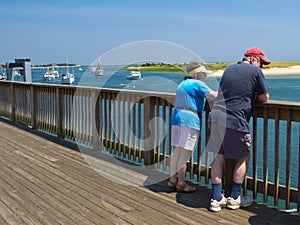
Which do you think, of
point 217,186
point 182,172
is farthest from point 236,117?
point 182,172

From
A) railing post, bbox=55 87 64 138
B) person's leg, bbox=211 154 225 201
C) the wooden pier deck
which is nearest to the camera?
the wooden pier deck

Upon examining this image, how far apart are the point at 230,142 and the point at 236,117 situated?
0.23 meters

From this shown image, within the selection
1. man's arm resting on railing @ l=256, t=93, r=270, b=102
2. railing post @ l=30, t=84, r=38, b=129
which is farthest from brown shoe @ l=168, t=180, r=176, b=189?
railing post @ l=30, t=84, r=38, b=129

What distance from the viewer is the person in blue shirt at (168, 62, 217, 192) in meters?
3.73

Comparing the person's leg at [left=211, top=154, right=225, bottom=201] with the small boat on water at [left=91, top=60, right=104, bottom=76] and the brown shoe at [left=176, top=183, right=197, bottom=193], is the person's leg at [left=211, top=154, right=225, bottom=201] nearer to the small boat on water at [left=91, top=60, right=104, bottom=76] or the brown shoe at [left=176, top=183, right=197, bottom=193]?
the brown shoe at [left=176, top=183, right=197, bottom=193]

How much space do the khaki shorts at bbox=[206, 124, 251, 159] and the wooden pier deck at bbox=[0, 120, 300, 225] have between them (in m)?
0.51

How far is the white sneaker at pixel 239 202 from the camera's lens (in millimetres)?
3449

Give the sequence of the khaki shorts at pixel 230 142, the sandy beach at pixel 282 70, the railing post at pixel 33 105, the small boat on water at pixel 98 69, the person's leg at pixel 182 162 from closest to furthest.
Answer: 1. the khaki shorts at pixel 230 142
2. the person's leg at pixel 182 162
3. the small boat on water at pixel 98 69
4. the railing post at pixel 33 105
5. the sandy beach at pixel 282 70

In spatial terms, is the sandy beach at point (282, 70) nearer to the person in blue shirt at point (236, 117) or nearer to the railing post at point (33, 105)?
the railing post at point (33, 105)

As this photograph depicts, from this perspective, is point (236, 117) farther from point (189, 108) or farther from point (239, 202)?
point (239, 202)

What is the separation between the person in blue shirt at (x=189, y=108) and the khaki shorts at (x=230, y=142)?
297mm

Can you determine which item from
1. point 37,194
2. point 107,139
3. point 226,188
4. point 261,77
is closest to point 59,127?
point 107,139

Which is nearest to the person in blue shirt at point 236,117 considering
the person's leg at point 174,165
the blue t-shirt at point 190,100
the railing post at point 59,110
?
the blue t-shirt at point 190,100

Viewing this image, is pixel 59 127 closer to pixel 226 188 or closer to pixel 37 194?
pixel 37 194
